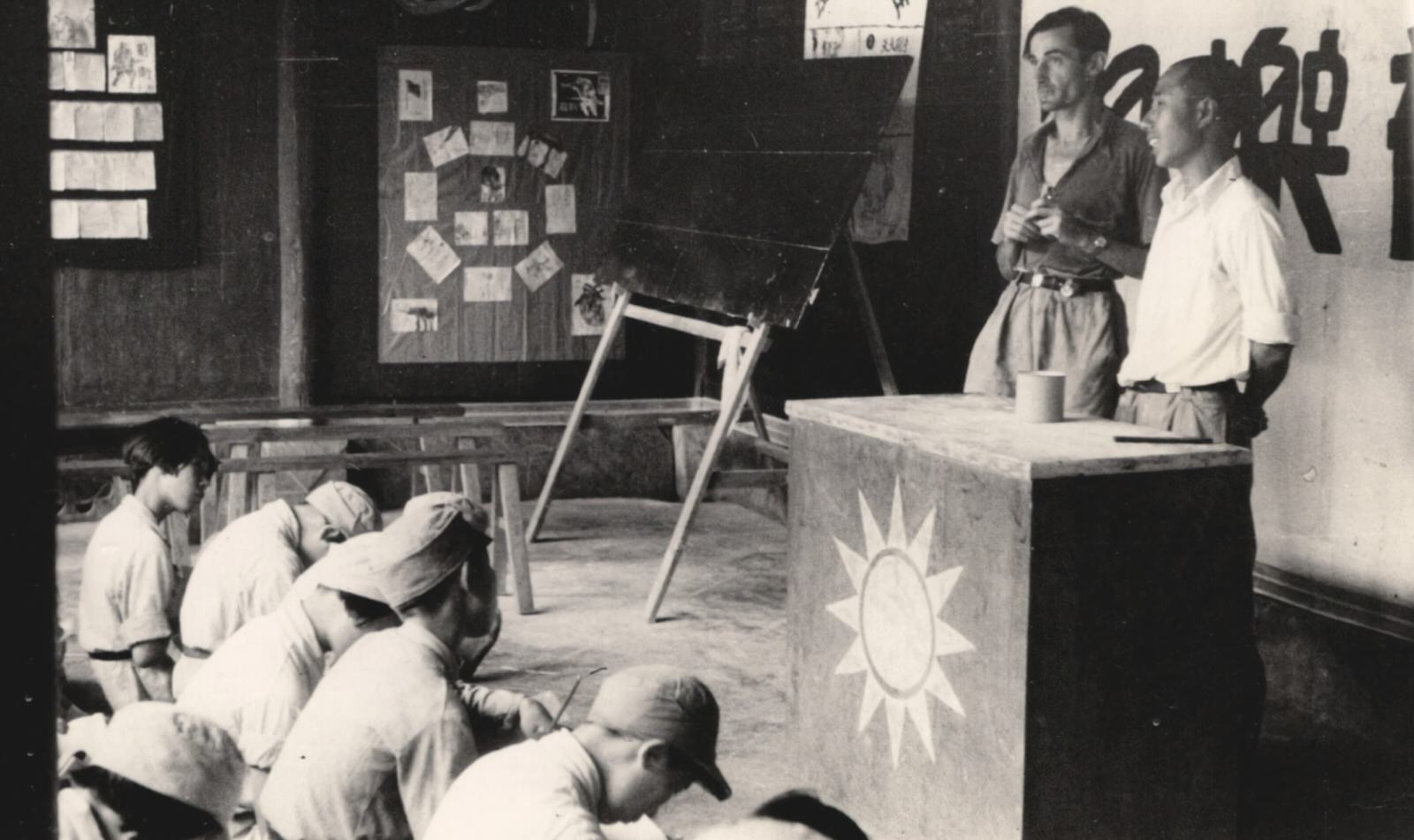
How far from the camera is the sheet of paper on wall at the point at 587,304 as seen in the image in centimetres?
841

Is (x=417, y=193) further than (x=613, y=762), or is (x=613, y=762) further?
(x=417, y=193)

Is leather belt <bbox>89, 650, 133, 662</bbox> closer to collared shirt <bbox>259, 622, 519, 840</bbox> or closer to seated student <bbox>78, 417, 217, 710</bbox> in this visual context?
seated student <bbox>78, 417, 217, 710</bbox>

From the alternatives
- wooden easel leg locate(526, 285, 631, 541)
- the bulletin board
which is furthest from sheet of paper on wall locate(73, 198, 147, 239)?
wooden easel leg locate(526, 285, 631, 541)

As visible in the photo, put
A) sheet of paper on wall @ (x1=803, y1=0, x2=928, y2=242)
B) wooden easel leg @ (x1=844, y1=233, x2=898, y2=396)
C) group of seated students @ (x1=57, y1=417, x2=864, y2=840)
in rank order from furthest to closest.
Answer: sheet of paper on wall @ (x1=803, y1=0, x2=928, y2=242), wooden easel leg @ (x1=844, y1=233, x2=898, y2=396), group of seated students @ (x1=57, y1=417, x2=864, y2=840)

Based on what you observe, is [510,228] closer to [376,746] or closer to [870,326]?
[870,326]

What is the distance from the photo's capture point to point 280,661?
340 cm

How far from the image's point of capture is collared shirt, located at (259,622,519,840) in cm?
286

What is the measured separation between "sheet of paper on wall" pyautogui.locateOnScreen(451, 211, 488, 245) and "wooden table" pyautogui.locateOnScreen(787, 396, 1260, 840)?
16.0 ft

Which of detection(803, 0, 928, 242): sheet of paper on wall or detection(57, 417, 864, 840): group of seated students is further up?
detection(803, 0, 928, 242): sheet of paper on wall

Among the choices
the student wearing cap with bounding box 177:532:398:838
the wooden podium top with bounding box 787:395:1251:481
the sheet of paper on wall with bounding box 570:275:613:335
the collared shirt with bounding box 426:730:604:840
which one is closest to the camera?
the collared shirt with bounding box 426:730:604:840

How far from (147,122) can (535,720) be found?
5527mm

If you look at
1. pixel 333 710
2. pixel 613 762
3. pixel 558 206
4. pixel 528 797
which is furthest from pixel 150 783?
pixel 558 206

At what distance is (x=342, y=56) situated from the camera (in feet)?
26.0

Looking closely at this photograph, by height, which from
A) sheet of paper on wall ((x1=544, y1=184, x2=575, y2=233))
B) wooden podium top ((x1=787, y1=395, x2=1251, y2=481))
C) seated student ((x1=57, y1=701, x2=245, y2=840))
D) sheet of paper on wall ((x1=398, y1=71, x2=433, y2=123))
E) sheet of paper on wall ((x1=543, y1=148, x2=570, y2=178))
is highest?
sheet of paper on wall ((x1=398, y1=71, x2=433, y2=123))
